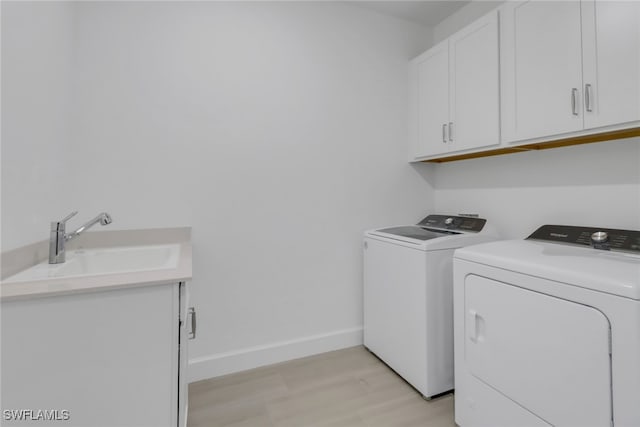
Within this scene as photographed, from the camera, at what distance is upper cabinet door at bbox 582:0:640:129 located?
1.18 meters

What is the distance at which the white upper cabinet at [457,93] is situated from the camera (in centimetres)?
175

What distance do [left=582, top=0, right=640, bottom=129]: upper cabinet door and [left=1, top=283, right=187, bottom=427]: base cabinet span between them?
6.22 ft

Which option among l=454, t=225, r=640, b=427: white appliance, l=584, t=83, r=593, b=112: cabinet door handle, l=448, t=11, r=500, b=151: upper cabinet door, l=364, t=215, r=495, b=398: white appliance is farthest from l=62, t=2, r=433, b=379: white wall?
l=584, t=83, r=593, b=112: cabinet door handle

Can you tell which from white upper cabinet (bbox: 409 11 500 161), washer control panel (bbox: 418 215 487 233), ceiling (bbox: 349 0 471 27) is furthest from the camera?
ceiling (bbox: 349 0 471 27)

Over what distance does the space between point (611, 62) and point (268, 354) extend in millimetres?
2404

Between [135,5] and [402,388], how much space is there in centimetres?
275

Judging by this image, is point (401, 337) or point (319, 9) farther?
point (319, 9)

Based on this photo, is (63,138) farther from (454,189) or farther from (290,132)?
(454,189)

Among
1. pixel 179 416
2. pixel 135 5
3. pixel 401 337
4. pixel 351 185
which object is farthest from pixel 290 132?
pixel 179 416

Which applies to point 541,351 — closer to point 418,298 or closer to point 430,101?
point 418,298

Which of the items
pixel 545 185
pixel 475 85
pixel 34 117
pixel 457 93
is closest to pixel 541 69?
pixel 475 85

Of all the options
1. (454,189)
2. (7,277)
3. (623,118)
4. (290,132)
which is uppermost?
(290,132)

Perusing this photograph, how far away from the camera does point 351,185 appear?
7.43 feet

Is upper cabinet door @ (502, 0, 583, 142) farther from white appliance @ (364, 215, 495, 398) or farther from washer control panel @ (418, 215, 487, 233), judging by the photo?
white appliance @ (364, 215, 495, 398)
